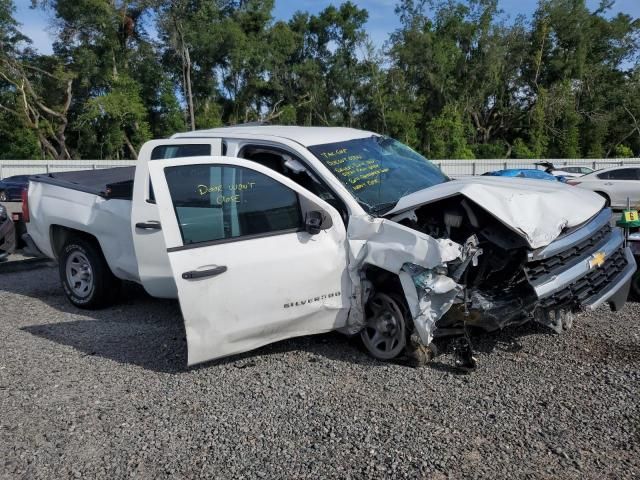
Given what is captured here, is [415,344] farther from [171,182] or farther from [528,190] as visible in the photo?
[171,182]

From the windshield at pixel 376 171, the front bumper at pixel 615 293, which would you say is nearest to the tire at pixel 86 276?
the windshield at pixel 376 171

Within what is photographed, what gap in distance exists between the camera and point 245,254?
442 cm

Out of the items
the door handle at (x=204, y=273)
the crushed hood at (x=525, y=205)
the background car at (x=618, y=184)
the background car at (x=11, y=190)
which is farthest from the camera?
the background car at (x=11, y=190)

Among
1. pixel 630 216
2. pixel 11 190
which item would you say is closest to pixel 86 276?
pixel 630 216

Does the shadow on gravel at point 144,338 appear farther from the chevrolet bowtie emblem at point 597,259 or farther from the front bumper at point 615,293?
the chevrolet bowtie emblem at point 597,259

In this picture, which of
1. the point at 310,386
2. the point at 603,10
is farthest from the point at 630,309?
the point at 603,10

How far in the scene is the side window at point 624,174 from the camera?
57.0 feet

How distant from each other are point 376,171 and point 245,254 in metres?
1.52

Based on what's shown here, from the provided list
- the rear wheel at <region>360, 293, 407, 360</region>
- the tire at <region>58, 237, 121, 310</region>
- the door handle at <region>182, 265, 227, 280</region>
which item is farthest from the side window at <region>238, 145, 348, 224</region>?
the tire at <region>58, 237, 121, 310</region>

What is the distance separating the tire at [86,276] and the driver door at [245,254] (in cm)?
238

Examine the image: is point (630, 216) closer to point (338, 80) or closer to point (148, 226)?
point (148, 226)

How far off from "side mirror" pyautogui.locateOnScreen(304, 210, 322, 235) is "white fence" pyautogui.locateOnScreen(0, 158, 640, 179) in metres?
27.6

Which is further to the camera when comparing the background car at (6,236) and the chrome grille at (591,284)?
the background car at (6,236)

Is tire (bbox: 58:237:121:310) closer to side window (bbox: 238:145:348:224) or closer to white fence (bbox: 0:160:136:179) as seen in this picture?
side window (bbox: 238:145:348:224)
